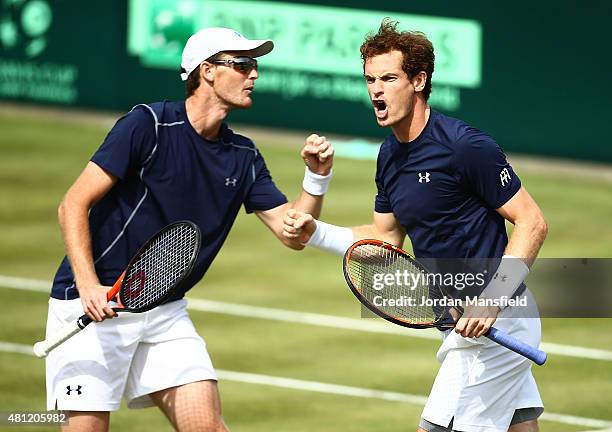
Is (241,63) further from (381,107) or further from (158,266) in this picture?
(158,266)

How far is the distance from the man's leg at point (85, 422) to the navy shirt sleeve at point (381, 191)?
1806mm

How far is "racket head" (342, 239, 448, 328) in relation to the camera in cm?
688

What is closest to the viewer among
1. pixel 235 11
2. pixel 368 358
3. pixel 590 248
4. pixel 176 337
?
pixel 176 337

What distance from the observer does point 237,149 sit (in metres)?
7.55

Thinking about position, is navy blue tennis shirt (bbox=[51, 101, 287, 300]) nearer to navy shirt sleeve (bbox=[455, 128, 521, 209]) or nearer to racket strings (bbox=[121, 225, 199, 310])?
racket strings (bbox=[121, 225, 199, 310])

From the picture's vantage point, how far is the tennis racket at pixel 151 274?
696cm

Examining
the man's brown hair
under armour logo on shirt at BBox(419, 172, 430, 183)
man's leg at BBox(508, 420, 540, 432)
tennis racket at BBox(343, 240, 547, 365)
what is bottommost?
man's leg at BBox(508, 420, 540, 432)

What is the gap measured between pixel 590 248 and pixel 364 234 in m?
6.75

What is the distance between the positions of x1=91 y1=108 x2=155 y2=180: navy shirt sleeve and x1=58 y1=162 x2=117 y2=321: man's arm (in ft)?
0.18

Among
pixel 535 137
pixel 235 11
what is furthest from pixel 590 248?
pixel 235 11

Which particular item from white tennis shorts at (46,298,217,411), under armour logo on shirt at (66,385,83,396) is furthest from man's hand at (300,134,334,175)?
under armour logo on shirt at (66,385,83,396)

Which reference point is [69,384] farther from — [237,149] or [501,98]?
[501,98]

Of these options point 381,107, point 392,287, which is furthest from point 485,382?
point 381,107

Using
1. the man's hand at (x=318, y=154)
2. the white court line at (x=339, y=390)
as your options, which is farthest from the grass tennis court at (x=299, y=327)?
the man's hand at (x=318, y=154)
